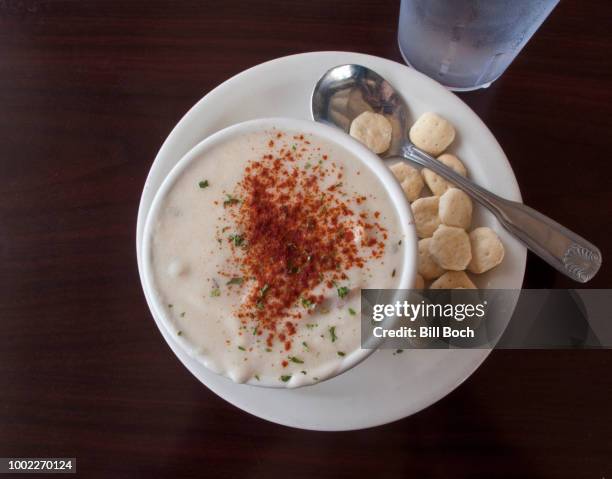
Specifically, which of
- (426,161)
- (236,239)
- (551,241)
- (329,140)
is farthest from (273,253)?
(551,241)

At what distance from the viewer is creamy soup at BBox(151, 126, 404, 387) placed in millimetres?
783

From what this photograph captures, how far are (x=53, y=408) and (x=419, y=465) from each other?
0.72 metres

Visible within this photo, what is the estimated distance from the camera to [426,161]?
1003 millimetres

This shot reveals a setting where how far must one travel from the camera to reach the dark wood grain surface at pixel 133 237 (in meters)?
0.98

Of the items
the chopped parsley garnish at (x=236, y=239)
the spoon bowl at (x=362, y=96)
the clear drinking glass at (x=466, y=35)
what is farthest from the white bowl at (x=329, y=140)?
the clear drinking glass at (x=466, y=35)

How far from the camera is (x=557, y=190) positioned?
109 centimetres

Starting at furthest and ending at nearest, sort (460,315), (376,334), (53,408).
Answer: (53,408) → (460,315) → (376,334)

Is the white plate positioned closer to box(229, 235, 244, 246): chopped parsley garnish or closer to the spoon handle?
the spoon handle

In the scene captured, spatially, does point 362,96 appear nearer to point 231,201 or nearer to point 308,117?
point 308,117

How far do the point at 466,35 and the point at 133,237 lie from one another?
78cm

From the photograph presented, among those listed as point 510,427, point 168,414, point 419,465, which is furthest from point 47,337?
point 510,427

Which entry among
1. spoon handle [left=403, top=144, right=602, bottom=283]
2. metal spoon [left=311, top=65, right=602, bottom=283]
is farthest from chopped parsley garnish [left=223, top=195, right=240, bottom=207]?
spoon handle [left=403, top=144, right=602, bottom=283]

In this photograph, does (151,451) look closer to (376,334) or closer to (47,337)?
(47,337)

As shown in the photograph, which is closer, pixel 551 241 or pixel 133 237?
pixel 551 241
